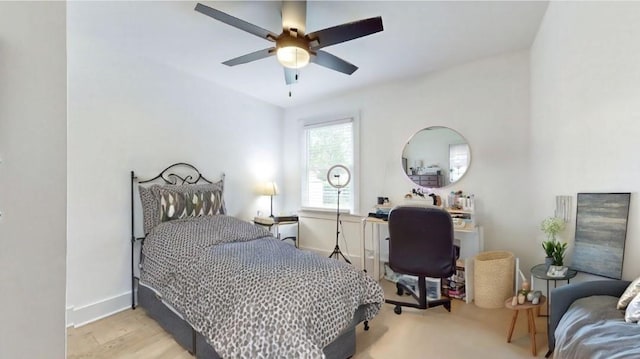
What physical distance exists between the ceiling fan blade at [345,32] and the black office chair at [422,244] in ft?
4.78

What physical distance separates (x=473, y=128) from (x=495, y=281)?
1.62 metres

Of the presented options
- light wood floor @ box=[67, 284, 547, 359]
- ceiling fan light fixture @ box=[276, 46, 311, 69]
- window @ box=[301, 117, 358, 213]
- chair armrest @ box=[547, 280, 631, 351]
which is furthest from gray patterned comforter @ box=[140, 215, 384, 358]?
window @ box=[301, 117, 358, 213]

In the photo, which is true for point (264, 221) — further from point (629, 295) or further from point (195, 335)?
point (629, 295)

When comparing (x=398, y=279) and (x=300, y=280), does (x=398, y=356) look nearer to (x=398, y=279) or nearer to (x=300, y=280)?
(x=300, y=280)

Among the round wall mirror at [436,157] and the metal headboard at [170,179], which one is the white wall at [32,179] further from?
the round wall mirror at [436,157]

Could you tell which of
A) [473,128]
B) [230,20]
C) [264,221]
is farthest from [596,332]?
[264,221]

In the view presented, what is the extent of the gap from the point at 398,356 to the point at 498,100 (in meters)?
2.71

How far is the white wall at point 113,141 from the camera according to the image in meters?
2.52

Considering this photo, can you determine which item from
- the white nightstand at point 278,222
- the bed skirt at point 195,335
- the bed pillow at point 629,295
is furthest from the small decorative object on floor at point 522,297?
the white nightstand at point 278,222

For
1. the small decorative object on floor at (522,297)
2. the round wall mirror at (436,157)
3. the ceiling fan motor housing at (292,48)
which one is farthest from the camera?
the round wall mirror at (436,157)

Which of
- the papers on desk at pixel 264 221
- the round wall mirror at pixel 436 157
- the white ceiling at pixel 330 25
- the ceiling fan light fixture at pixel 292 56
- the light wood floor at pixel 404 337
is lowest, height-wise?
the light wood floor at pixel 404 337

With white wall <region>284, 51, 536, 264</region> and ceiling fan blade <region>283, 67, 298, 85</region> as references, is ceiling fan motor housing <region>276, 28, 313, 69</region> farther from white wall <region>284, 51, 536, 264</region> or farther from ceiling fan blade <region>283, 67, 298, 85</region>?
white wall <region>284, 51, 536, 264</region>

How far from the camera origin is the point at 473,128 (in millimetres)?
3260

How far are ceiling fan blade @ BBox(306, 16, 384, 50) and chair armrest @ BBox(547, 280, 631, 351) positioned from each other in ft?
6.35
